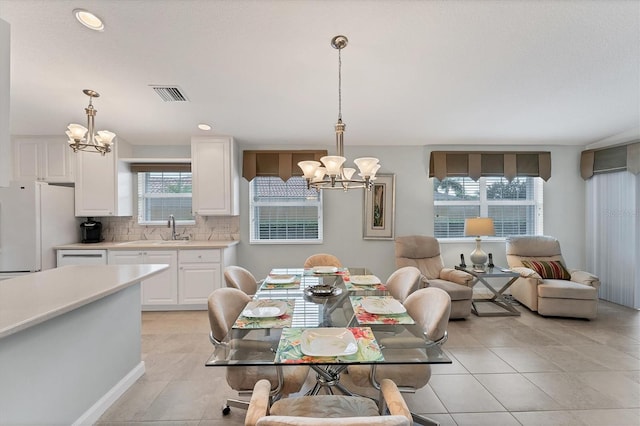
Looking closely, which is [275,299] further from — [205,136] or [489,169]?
[489,169]

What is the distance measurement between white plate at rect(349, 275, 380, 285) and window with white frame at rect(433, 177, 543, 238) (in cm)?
253

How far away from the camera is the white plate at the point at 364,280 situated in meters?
2.50

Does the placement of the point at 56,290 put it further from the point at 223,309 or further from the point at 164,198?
the point at 164,198

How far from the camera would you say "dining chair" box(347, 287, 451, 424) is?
4.73 ft

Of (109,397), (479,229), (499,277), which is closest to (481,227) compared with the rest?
(479,229)

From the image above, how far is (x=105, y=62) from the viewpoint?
2717mm

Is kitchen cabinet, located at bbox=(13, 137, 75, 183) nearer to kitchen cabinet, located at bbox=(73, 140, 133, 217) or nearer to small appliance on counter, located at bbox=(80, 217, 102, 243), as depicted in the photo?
kitchen cabinet, located at bbox=(73, 140, 133, 217)

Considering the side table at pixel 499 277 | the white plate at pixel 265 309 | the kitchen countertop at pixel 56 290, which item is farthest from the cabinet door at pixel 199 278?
the side table at pixel 499 277

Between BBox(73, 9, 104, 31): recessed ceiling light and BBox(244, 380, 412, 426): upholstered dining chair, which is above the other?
BBox(73, 9, 104, 31): recessed ceiling light

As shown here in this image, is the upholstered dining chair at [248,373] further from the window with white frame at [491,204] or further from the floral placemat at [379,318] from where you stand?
the window with white frame at [491,204]

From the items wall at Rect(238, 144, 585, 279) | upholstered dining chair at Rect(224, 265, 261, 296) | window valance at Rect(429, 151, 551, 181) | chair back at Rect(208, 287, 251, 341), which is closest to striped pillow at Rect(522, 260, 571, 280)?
wall at Rect(238, 144, 585, 279)

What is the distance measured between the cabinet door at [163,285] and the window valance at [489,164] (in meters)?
3.87

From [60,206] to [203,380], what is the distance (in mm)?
3150

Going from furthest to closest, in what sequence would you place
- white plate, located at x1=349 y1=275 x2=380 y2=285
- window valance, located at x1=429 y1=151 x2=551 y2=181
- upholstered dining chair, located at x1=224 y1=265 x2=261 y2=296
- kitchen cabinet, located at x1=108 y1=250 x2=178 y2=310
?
window valance, located at x1=429 y1=151 x2=551 y2=181
kitchen cabinet, located at x1=108 y1=250 x2=178 y2=310
upholstered dining chair, located at x1=224 y1=265 x2=261 y2=296
white plate, located at x1=349 y1=275 x2=380 y2=285
